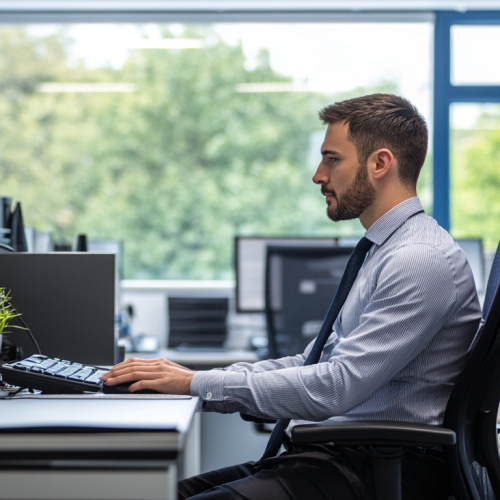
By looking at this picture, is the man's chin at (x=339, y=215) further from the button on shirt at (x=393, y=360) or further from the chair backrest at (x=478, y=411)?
the chair backrest at (x=478, y=411)

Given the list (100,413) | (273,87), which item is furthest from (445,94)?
(100,413)

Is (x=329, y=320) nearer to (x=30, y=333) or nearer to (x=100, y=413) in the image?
(x=100, y=413)

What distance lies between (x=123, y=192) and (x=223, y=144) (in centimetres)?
77

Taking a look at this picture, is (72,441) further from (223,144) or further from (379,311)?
(223,144)

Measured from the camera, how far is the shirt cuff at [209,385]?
3.57 feet

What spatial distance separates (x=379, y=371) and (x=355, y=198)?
1.34 ft

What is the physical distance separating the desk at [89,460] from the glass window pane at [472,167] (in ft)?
10.7

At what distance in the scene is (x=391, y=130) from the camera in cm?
121

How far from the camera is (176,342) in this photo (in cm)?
302

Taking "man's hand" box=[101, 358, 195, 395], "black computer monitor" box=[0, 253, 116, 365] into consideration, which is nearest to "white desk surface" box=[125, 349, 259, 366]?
"black computer monitor" box=[0, 253, 116, 365]

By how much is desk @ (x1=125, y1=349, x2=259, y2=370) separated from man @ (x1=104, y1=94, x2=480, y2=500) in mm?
1488

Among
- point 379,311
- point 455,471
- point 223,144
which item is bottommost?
point 455,471

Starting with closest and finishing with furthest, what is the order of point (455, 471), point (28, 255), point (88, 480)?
1. point (88, 480)
2. point (455, 471)
3. point (28, 255)
